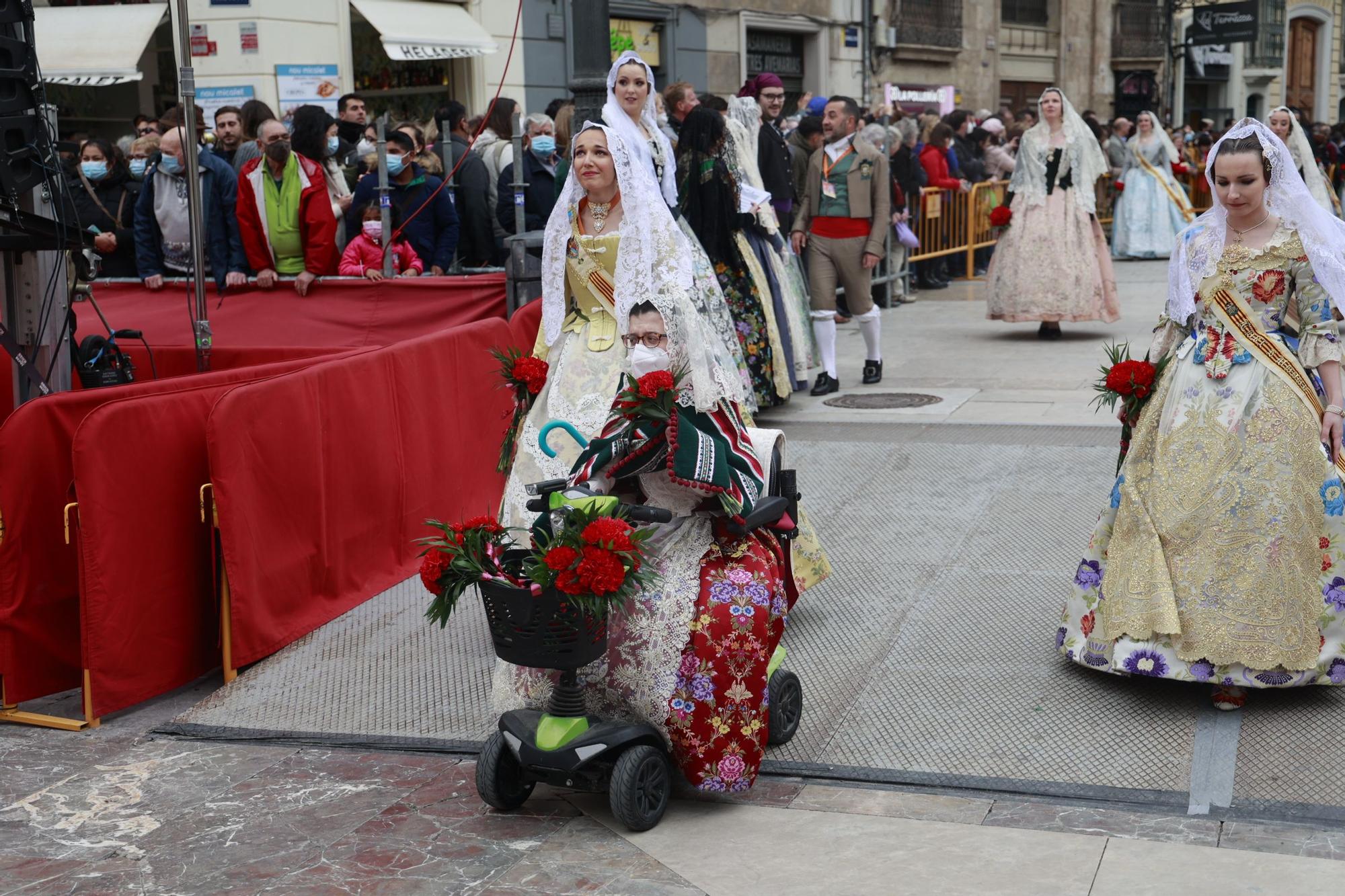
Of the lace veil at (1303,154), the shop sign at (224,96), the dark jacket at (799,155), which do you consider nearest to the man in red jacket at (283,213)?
the dark jacket at (799,155)

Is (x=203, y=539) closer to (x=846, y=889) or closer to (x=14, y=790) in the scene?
(x=14, y=790)

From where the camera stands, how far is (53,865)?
169 inches

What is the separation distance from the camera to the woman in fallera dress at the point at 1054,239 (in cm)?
1185

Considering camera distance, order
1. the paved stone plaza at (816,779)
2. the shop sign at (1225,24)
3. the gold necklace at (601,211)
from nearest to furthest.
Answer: the paved stone plaza at (816,779), the gold necklace at (601,211), the shop sign at (1225,24)

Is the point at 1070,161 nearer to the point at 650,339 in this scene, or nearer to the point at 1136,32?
the point at 650,339

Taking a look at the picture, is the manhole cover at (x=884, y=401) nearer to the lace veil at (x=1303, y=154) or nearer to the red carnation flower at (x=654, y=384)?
the lace veil at (x=1303, y=154)

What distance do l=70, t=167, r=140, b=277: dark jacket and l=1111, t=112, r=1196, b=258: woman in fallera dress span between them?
11.6 metres

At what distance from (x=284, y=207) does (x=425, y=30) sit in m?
10.8

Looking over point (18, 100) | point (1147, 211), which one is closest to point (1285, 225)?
point (18, 100)

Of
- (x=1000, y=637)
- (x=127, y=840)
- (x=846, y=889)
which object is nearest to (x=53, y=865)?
(x=127, y=840)

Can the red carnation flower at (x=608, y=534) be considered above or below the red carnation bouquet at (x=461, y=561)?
above

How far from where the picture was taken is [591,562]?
3953 mm

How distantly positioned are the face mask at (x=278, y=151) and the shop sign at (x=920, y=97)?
2005 cm

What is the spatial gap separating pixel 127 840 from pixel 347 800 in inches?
24.7
